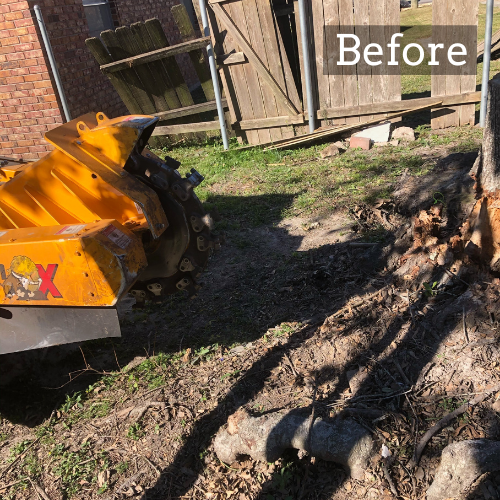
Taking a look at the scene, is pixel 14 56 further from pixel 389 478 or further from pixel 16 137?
pixel 389 478

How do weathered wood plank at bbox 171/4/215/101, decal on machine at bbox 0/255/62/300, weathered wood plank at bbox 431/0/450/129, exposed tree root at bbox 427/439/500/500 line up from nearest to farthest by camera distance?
1. exposed tree root at bbox 427/439/500/500
2. decal on machine at bbox 0/255/62/300
3. weathered wood plank at bbox 431/0/450/129
4. weathered wood plank at bbox 171/4/215/101

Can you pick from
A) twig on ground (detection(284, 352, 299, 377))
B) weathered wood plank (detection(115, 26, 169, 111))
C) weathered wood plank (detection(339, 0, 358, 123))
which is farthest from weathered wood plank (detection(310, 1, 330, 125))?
twig on ground (detection(284, 352, 299, 377))

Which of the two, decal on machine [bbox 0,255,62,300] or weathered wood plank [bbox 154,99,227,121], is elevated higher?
decal on machine [bbox 0,255,62,300]

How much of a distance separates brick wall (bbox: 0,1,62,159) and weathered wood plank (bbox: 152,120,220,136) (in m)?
1.56

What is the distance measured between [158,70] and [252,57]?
5.02 ft

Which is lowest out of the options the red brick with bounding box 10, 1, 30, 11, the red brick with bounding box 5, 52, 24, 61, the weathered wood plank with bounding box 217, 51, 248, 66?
the weathered wood plank with bounding box 217, 51, 248, 66

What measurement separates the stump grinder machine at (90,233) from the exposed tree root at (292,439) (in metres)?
0.90

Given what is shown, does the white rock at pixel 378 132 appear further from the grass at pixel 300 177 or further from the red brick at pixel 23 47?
the red brick at pixel 23 47

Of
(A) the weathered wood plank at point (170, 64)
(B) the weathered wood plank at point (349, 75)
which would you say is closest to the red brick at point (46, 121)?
(A) the weathered wood plank at point (170, 64)

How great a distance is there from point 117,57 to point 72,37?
3.05ft

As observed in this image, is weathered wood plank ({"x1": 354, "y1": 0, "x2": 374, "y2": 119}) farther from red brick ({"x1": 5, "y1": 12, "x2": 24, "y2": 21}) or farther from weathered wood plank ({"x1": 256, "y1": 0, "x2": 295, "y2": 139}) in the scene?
red brick ({"x1": 5, "y1": 12, "x2": 24, "y2": 21})

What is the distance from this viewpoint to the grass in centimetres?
595

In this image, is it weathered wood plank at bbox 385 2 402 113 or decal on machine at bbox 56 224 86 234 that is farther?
weathered wood plank at bbox 385 2 402 113

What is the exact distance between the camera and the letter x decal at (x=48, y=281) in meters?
2.92
